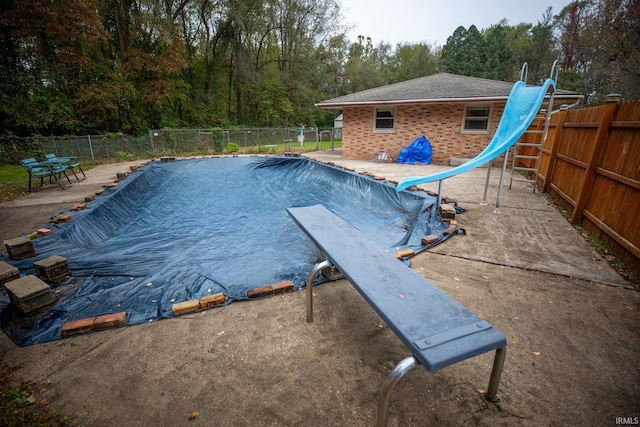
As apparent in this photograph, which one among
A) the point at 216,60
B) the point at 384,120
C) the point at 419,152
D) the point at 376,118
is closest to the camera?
the point at 419,152

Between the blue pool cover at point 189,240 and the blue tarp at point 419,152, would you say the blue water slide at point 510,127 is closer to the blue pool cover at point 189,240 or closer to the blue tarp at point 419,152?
the blue pool cover at point 189,240

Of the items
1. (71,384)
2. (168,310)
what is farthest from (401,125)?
(71,384)

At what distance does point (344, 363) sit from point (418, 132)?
37.6 ft

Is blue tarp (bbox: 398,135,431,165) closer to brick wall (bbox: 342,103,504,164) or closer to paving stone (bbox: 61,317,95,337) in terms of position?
brick wall (bbox: 342,103,504,164)

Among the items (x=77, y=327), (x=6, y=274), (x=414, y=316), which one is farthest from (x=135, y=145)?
(x=414, y=316)

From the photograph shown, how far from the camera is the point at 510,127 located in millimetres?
5125

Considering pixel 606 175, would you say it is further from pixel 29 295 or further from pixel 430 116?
pixel 430 116

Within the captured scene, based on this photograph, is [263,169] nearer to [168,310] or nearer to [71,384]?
[168,310]

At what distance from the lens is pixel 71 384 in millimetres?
1804

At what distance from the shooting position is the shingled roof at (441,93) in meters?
9.80

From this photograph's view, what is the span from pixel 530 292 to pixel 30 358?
13.8 feet

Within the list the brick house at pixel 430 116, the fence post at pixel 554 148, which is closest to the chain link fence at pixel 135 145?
the brick house at pixel 430 116

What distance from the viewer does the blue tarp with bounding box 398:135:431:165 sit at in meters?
11.3

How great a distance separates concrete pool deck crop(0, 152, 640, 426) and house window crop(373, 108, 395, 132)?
34.0ft
